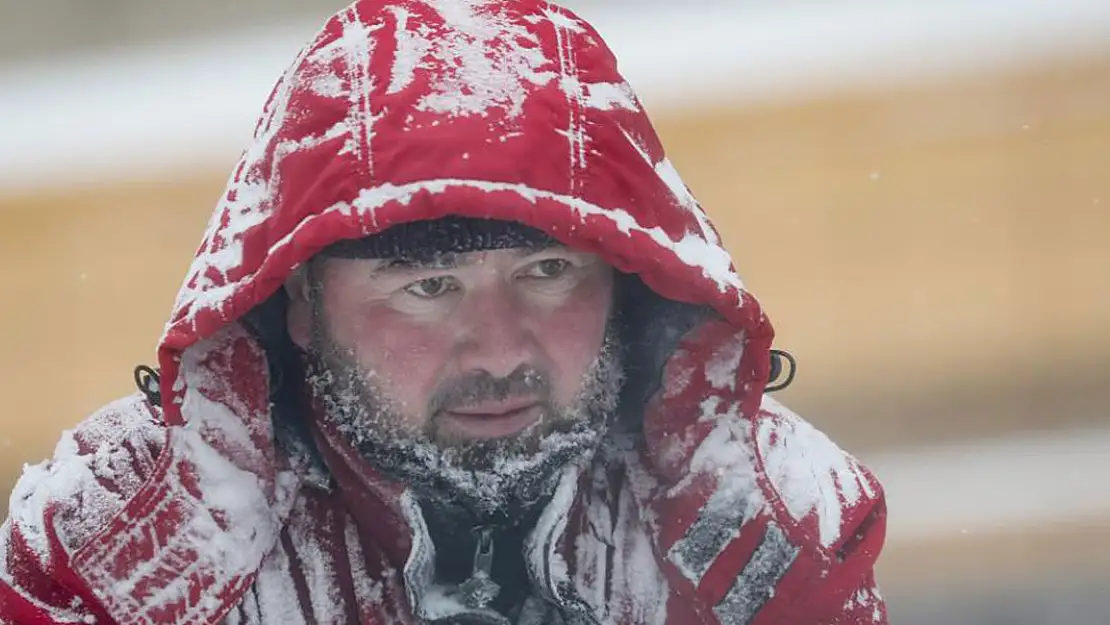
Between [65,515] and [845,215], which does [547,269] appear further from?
[845,215]

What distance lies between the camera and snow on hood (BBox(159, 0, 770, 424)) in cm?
92

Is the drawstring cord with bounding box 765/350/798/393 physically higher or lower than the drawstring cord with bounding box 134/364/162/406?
lower

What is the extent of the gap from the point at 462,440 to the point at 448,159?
24 centimetres

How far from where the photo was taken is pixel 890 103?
2924 millimetres

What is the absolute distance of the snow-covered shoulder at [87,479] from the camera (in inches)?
39.5

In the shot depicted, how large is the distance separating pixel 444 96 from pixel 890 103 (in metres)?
2.18

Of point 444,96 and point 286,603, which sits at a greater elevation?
point 444,96

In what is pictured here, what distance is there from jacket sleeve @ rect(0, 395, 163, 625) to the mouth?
0.27 m

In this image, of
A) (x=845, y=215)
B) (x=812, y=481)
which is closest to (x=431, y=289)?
(x=812, y=481)

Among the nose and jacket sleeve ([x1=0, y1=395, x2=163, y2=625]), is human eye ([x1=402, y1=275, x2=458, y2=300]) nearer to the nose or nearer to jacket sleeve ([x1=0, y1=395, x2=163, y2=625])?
the nose

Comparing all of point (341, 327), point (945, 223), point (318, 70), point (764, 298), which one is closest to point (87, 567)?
point (341, 327)

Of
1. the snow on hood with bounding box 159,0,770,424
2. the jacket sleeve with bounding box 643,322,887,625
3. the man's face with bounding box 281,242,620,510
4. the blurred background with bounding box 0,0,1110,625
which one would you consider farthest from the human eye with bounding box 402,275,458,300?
the blurred background with bounding box 0,0,1110,625

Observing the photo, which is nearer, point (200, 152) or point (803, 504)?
point (803, 504)

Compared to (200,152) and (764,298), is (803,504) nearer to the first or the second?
(764,298)
